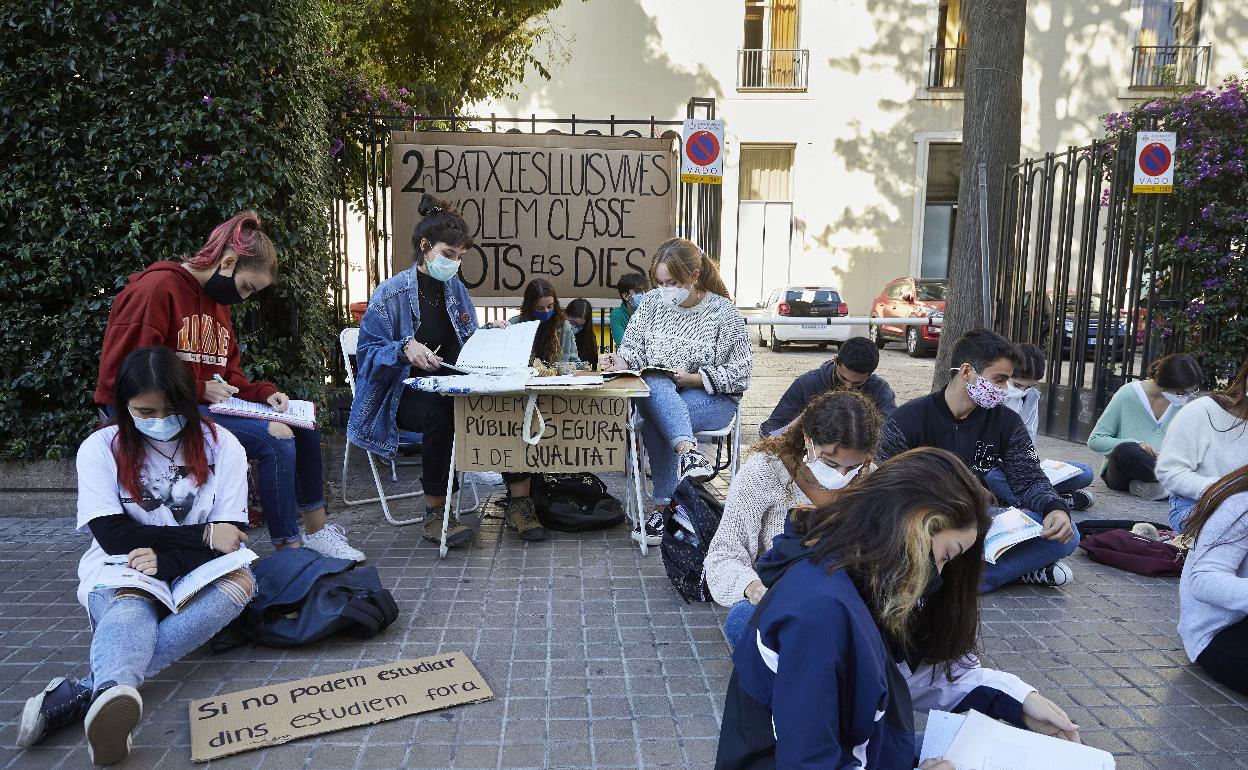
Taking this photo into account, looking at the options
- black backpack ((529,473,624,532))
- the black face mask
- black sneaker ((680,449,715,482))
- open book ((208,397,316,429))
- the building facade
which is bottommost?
black backpack ((529,473,624,532))

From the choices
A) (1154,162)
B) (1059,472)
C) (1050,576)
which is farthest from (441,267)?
(1154,162)

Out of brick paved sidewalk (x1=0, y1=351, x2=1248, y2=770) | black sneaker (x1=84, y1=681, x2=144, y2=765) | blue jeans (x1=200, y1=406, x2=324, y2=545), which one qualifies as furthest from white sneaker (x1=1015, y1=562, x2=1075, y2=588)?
black sneaker (x1=84, y1=681, x2=144, y2=765)

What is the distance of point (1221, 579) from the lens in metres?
3.26

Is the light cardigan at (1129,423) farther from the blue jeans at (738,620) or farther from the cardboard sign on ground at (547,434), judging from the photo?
the blue jeans at (738,620)

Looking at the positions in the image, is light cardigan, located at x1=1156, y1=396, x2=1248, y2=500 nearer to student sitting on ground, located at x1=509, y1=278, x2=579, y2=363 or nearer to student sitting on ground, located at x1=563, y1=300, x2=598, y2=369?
student sitting on ground, located at x1=563, y1=300, x2=598, y2=369

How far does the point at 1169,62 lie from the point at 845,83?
707cm

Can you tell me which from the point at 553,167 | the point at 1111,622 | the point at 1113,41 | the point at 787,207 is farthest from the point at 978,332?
the point at 1113,41

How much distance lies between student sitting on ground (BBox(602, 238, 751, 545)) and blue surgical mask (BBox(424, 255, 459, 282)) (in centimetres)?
107

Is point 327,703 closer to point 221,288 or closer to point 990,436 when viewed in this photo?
point 221,288

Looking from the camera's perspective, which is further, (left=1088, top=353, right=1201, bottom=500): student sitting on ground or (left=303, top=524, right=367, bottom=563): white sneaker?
(left=1088, top=353, right=1201, bottom=500): student sitting on ground

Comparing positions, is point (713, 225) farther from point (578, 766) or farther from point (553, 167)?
point (578, 766)

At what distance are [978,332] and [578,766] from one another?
2611 millimetres

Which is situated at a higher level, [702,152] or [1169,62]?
[1169,62]

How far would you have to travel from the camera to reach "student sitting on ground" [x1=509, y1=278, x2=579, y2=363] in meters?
6.09
